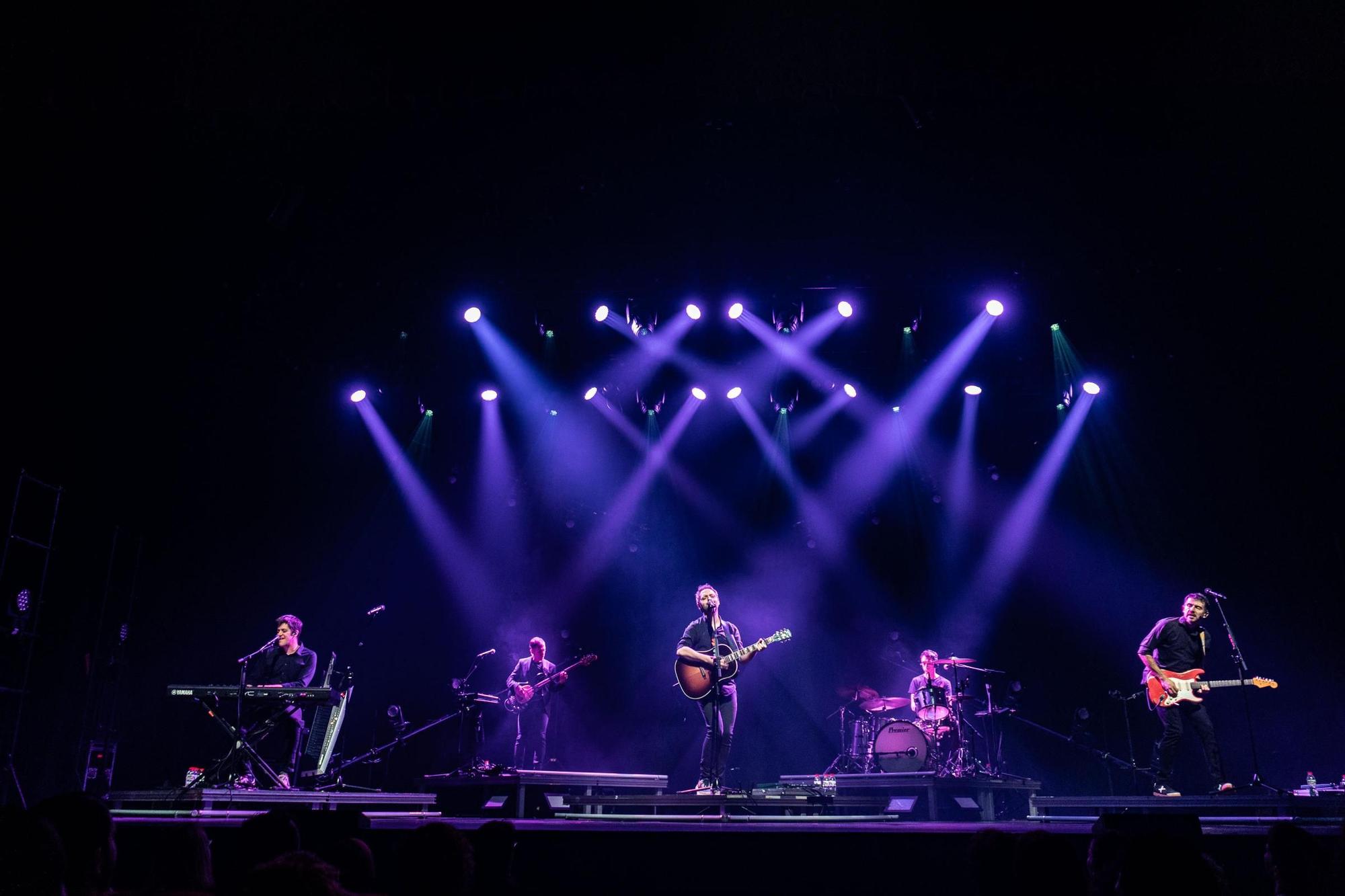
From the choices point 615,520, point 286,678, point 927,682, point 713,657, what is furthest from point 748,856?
point 615,520

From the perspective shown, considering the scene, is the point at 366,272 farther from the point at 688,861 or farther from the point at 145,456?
the point at 688,861

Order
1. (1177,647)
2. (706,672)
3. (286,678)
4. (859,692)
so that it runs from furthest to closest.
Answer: (859,692)
(1177,647)
(286,678)
(706,672)

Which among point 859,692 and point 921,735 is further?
point 859,692

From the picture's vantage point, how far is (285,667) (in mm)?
9992

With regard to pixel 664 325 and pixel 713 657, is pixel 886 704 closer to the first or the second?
pixel 713 657

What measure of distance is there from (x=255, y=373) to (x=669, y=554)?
6765 millimetres

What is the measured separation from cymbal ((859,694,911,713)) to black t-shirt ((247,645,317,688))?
693 centimetres

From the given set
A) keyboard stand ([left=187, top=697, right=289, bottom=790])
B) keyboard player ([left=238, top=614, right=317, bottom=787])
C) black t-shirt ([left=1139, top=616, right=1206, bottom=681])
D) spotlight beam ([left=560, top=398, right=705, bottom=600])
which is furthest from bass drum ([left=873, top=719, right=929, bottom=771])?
keyboard stand ([left=187, top=697, right=289, bottom=790])

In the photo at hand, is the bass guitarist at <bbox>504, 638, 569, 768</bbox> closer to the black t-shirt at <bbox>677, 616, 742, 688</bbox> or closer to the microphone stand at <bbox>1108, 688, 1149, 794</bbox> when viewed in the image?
the black t-shirt at <bbox>677, 616, 742, 688</bbox>

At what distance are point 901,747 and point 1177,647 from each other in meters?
3.31

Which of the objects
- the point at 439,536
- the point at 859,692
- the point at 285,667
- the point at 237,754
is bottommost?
the point at 237,754

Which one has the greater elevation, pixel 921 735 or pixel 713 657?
pixel 713 657

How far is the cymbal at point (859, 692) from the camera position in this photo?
42.5 feet

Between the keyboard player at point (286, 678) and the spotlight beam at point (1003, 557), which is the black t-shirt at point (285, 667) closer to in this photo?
the keyboard player at point (286, 678)
